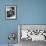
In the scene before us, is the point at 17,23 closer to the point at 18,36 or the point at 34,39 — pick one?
the point at 18,36

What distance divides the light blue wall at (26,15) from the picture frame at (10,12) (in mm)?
99

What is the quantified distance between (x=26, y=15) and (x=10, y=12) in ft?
1.66

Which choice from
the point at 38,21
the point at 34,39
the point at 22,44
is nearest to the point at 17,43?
the point at 22,44

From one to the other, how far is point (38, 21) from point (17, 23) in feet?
2.15

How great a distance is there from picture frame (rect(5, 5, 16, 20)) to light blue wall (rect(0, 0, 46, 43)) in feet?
0.33

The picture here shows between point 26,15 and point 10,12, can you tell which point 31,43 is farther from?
point 10,12

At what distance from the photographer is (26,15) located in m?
4.23

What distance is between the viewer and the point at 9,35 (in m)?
4.18

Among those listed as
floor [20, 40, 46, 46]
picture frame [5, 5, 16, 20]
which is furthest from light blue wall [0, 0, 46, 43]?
floor [20, 40, 46, 46]

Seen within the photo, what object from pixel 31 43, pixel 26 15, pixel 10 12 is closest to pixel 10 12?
pixel 10 12

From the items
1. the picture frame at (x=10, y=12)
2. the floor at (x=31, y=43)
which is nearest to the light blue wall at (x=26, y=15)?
the picture frame at (x=10, y=12)

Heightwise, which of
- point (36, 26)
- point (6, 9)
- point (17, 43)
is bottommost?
point (17, 43)

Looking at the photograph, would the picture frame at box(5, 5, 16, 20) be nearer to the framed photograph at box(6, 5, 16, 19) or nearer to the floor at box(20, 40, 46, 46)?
the framed photograph at box(6, 5, 16, 19)

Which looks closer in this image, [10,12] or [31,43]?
[31,43]
